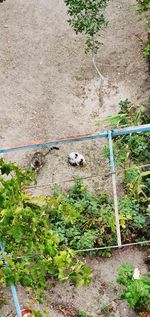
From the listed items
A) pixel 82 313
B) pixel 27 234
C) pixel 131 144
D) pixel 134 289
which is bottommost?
pixel 82 313

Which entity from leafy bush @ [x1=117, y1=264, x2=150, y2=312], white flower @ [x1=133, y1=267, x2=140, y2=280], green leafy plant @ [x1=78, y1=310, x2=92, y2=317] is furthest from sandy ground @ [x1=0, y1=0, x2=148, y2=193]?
green leafy plant @ [x1=78, y1=310, x2=92, y2=317]

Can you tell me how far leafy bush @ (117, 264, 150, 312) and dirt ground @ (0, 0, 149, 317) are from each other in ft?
1.79

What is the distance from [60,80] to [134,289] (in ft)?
12.4

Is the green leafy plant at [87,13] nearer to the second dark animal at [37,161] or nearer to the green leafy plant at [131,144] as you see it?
the green leafy plant at [131,144]

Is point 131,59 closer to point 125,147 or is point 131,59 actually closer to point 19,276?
point 125,147

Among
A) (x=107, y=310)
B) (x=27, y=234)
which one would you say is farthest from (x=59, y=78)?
(x=27, y=234)

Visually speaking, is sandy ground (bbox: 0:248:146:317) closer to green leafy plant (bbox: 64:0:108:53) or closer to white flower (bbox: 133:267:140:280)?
white flower (bbox: 133:267:140:280)

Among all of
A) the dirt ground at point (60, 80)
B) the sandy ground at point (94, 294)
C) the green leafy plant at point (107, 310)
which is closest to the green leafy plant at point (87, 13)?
the dirt ground at point (60, 80)

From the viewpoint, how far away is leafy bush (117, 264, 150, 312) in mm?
5016

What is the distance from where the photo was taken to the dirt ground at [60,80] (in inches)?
272

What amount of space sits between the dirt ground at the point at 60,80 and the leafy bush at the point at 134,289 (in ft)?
1.79

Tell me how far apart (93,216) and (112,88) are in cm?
242

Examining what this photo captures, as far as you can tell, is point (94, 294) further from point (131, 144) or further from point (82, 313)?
point (131, 144)

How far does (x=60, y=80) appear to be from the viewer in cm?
794
